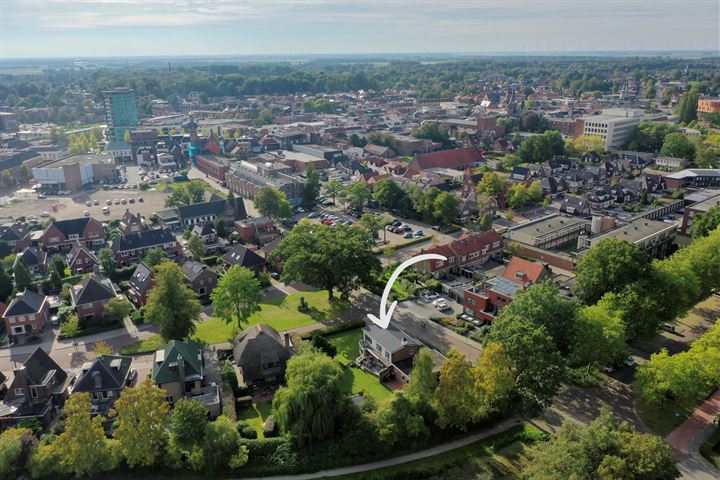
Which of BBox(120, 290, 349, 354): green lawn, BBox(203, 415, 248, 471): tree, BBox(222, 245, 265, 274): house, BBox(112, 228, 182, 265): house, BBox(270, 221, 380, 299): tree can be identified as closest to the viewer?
BBox(203, 415, 248, 471): tree

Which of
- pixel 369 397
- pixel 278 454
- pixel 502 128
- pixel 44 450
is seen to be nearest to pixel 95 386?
pixel 44 450

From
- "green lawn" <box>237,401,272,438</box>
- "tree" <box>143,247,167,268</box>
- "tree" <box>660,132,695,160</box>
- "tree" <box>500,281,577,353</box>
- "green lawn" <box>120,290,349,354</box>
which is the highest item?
"tree" <box>660,132,695,160</box>

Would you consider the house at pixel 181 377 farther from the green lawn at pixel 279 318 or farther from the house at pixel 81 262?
the house at pixel 81 262

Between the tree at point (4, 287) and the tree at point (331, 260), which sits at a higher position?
the tree at point (331, 260)

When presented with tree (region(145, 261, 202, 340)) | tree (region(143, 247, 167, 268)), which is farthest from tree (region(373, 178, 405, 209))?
tree (region(145, 261, 202, 340))

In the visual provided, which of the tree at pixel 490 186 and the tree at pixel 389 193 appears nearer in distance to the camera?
the tree at pixel 389 193

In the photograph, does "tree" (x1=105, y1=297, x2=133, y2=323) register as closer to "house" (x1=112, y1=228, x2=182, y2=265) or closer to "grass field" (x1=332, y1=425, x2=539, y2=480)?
"house" (x1=112, y1=228, x2=182, y2=265)

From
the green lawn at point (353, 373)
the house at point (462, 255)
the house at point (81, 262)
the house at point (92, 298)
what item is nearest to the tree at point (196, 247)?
the house at point (81, 262)
